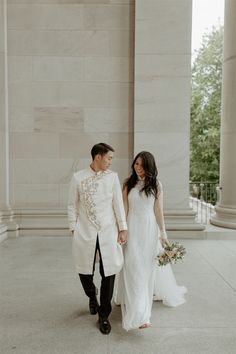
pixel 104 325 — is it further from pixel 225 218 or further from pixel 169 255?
pixel 225 218

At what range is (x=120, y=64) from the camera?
10.9 meters

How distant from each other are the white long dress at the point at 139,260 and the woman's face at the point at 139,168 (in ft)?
0.56

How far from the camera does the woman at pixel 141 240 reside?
181 inches

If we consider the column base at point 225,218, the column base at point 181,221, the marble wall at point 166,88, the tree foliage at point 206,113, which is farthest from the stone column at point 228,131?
the tree foliage at point 206,113

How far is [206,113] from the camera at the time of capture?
30984mm

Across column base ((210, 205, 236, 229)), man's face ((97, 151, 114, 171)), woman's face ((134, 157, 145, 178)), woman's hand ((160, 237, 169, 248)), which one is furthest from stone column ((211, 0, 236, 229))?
man's face ((97, 151, 114, 171))

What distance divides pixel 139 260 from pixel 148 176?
1.13 metres

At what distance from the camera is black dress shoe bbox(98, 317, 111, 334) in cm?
463

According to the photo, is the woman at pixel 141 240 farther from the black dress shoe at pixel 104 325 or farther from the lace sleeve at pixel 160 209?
the black dress shoe at pixel 104 325

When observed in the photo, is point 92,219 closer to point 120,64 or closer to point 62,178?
point 62,178

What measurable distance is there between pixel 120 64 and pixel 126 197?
706cm

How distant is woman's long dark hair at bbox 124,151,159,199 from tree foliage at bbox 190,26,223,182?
2661 centimetres

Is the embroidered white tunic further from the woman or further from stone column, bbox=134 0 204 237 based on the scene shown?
stone column, bbox=134 0 204 237

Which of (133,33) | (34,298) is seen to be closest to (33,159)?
(133,33)
